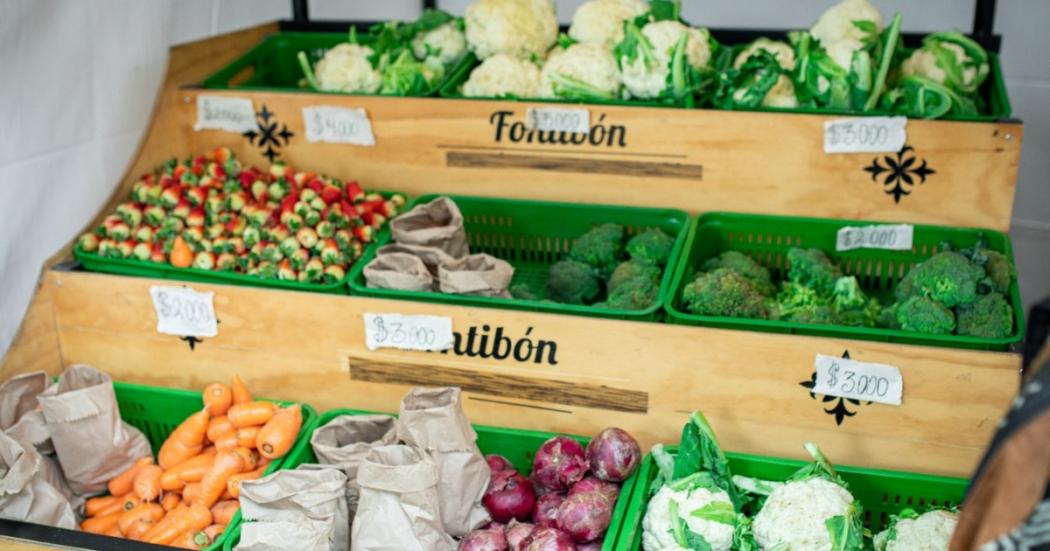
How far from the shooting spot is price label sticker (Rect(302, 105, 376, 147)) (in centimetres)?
282

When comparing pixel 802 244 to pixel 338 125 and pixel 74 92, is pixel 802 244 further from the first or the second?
pixel 74 92

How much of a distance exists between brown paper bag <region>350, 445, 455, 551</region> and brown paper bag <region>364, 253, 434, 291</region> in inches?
22.7

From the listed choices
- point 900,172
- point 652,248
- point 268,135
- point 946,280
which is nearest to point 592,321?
point 652,248

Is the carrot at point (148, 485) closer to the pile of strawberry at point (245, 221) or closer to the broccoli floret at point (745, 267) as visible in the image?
the pile of strawberry at point (245, 221)

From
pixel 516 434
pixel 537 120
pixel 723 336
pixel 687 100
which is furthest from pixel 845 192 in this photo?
pixel 516 434

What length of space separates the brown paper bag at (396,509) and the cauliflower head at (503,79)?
51.2 inches

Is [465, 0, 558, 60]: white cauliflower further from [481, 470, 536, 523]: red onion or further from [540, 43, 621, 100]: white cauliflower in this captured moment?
[481, 470, 536, 523]: red onion

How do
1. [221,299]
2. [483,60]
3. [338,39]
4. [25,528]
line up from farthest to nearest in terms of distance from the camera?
[338,39] < [483,60] < [221,299] < [25,528]

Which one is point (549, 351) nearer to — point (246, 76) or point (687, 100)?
point (687, 100)

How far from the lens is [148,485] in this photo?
7.48ft

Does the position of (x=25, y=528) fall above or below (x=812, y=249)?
below

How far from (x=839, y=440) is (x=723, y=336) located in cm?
34

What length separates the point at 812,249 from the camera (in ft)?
8.19

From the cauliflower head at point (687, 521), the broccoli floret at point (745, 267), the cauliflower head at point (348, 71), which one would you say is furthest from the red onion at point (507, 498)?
the cauliflower head at point (348, 71)
